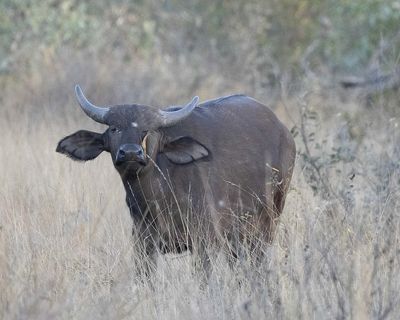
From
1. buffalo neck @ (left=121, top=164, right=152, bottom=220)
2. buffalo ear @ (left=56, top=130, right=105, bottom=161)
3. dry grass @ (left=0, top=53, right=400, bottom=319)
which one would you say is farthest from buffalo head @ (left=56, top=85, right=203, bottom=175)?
dry grass @ (left=0, top=53, right=400, bottom=319)

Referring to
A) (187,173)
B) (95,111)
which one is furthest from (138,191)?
(95,111)

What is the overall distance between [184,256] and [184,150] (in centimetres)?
73

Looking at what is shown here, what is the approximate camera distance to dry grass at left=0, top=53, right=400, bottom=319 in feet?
19.1

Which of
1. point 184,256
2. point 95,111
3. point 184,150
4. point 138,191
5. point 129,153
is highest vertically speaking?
point 95,111

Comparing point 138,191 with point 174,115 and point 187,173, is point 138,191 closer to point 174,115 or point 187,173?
point 187,173

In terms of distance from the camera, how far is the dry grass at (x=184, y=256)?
5.82 metres

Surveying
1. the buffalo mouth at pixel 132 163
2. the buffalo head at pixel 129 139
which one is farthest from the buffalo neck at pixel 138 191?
the buffalo mouth at pixel 132 163

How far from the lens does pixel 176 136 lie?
801 centimetres

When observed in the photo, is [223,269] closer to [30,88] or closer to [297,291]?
[297,291]

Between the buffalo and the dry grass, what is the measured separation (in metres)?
0.20

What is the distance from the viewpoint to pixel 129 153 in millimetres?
7250

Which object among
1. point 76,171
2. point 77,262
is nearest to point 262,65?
point 76,171

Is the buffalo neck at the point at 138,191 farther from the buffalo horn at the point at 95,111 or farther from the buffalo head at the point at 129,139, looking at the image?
the buffalo horn at the point at 95,111

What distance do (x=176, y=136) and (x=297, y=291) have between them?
222 cm
